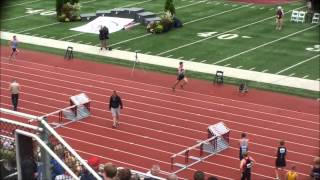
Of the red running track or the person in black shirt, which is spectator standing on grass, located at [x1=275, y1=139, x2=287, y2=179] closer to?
the red running track

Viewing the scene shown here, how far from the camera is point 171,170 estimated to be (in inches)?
636

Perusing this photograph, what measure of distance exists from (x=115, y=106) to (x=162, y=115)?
2042 mm

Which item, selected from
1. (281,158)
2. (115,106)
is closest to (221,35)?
(115,106)

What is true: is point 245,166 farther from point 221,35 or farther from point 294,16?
point 294,16

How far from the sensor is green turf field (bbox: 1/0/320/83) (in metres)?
25.9

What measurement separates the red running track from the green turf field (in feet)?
9.53

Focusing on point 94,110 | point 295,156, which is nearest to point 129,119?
point 94,110

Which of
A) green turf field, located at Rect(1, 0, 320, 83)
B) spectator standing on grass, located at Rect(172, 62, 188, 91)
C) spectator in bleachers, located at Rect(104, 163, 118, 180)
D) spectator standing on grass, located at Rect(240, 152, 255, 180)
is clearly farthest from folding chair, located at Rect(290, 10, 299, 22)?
spectator in bleachers, located at Rect(104, 163, 118, 180)

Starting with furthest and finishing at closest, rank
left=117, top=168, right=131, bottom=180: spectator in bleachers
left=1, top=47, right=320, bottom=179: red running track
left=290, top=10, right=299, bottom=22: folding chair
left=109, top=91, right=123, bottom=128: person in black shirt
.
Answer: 1. left=290, top=10, right=299, bottom=22: folding chair
2. left=109, top=91, right=123, bottom=128: person in black shirt
3. left=1, top=47, right=320, bottom=179: red running track
4. left=117, top=168, right=131, bottom=180: spectator in bleachers

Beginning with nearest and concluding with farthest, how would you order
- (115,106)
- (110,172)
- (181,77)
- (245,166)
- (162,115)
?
(110,172) < (245,166) < (115,106) < (162,115) < (181,77)

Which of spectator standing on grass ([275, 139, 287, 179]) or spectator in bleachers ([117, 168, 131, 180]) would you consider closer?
spectator in bleachers ([117, 168, 131, 180])

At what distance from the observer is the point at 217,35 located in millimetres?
29938

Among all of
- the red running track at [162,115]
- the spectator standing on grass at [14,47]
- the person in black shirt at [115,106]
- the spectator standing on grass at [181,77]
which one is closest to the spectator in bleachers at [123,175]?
the red running track at [162,115]

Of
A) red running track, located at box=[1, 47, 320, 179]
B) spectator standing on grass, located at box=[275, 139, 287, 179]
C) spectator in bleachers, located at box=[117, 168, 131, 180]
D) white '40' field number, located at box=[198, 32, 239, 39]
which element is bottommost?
red running track, located at box=[1, 47, 320, 179]
